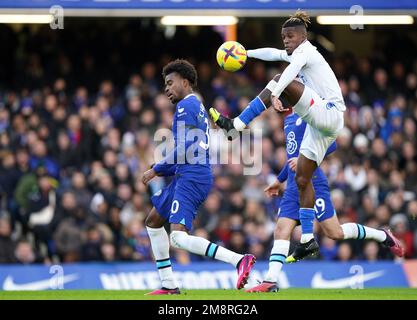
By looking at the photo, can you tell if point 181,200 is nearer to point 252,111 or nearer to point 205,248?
point 205,248

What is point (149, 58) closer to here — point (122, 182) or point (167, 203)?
point (122, 182)

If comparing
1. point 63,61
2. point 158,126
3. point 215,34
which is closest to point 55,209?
point 158,126

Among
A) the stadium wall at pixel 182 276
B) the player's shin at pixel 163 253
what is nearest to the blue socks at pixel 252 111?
the player's shin at pixel 163 253

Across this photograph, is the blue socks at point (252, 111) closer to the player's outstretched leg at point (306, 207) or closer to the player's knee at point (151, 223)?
the player's outstretched leg at point (306, 207)

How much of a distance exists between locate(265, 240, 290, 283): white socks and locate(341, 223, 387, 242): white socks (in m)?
0.82

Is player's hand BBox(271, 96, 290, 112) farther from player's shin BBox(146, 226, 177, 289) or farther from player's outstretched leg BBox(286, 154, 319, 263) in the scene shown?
player's shin BBox(146, 226, 177, 289)

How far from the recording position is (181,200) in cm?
1160

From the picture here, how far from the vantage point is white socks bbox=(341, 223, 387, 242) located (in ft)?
41.4

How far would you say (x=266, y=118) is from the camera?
66.7ft

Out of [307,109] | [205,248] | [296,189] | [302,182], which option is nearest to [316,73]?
[307,109]

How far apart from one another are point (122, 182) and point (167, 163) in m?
7.24

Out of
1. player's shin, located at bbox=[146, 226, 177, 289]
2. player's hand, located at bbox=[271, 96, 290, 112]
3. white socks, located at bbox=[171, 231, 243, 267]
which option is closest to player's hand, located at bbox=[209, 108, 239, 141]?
player's hand, located at bbox=[271, 96, 290, 112]

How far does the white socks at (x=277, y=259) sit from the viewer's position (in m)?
12.1
